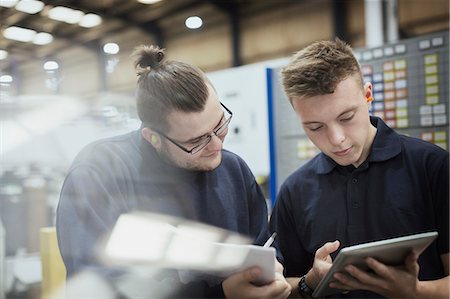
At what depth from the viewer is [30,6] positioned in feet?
3.60

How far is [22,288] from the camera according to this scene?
1.04 metres

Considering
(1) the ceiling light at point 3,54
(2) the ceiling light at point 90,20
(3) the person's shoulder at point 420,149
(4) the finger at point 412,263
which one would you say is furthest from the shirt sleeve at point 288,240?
(1) the ceiling light at point 3,54

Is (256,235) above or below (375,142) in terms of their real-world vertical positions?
below

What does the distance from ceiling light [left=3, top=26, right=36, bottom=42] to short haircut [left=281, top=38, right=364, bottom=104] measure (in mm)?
678

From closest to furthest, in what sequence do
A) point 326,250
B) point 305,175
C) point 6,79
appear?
point 6,79 → point 326,250 → point 305,175

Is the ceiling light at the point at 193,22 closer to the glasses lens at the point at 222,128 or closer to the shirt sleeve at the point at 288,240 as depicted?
the glasses lens at the point at 222,128

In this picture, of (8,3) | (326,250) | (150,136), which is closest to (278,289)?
(326,250)

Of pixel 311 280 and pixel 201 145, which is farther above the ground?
pixel 201 145

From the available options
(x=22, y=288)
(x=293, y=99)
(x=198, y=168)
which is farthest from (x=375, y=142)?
(x=22, y=288)

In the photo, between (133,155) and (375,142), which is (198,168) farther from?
(375,142)

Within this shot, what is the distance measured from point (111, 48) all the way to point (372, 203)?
2.81 ft

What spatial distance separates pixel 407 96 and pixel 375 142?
23.4 inches

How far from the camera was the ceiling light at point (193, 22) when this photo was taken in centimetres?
131

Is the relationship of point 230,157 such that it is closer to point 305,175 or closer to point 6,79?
point 305,175
